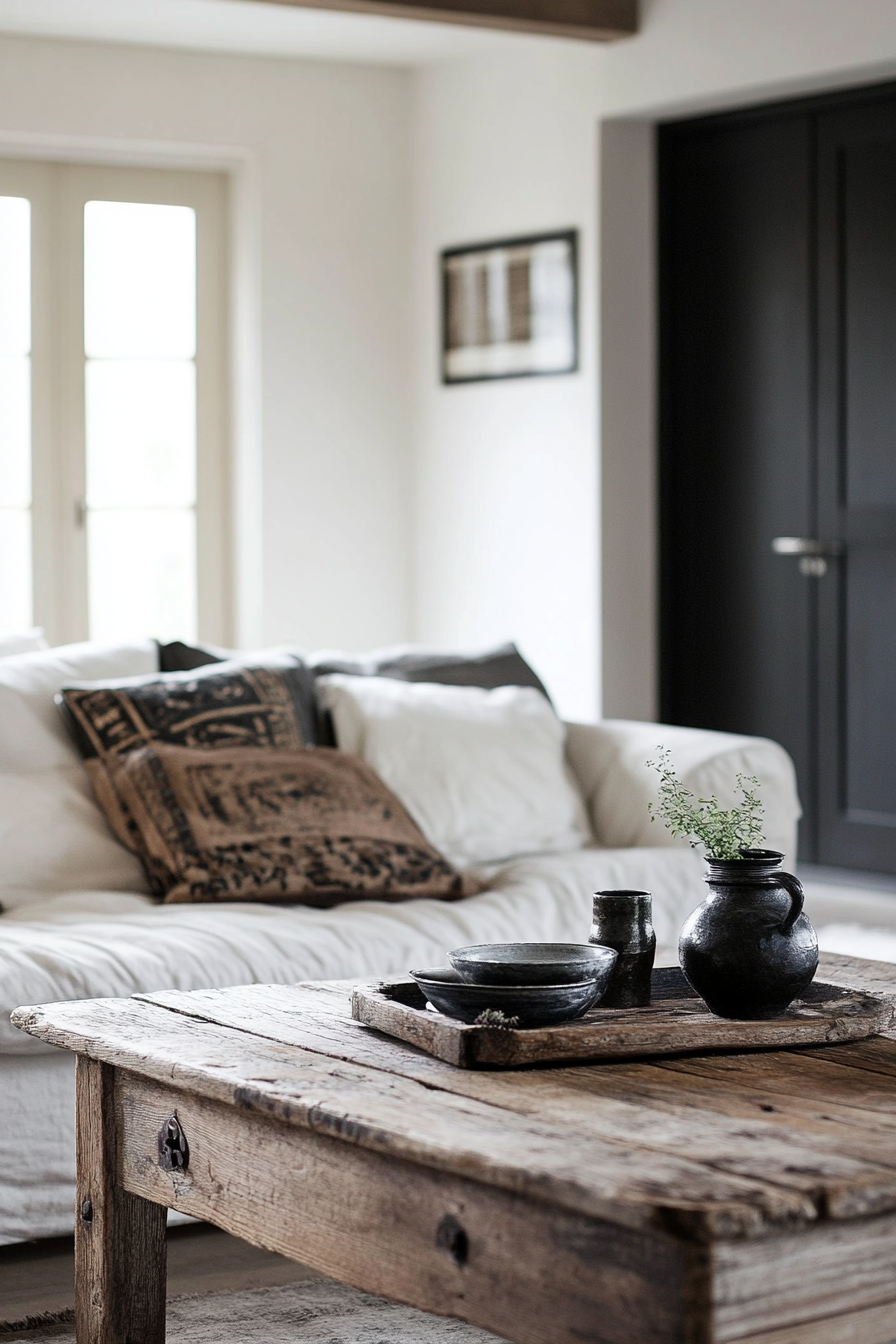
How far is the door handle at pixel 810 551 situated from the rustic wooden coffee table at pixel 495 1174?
3.51 metres

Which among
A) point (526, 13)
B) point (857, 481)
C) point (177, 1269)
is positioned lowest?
point (177, 1269)

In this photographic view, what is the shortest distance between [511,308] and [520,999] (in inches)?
168

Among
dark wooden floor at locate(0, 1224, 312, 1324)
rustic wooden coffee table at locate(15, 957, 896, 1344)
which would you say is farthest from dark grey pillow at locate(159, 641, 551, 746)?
rustic wooden coffee table at locate(15, 957, 896, 1344)

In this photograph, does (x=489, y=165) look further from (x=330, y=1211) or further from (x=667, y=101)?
(x=330, y=1211)

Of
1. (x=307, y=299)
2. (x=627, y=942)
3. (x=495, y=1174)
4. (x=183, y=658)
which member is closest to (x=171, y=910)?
(x=183, y=658)

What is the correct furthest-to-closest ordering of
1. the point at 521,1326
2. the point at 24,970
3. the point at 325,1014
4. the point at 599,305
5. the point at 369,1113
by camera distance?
the point at 599,305, the point at 24,970, the point at 325,1014, the point at 369,1113, the point at 521,1326

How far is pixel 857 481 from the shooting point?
523 centimetres

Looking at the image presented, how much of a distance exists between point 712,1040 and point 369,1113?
412mm

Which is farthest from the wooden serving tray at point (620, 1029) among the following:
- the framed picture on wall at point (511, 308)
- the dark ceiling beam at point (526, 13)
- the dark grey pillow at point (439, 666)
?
the framed picture on wall at point (511, 308)

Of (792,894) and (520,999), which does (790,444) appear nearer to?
(792,894)

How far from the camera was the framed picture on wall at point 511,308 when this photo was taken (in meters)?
5.66

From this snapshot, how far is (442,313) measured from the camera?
6105 mm

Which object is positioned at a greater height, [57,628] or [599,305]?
[599,305]

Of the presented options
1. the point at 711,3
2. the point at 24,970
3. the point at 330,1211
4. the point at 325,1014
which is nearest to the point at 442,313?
the point at 711,3
